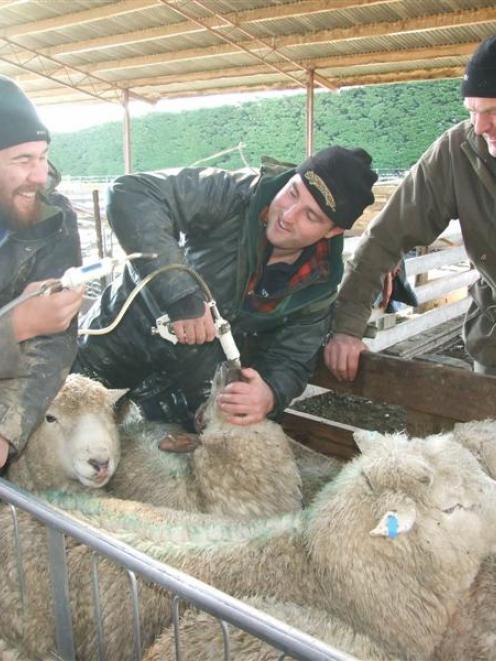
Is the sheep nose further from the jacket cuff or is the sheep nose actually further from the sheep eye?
the sheep eye

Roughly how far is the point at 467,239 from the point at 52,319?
5.89ft

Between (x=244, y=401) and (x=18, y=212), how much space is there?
0.98 metres

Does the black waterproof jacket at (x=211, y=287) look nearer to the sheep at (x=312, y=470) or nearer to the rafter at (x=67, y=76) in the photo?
the sheep at (x=312, y=470)

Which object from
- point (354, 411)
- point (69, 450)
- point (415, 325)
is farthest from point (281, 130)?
point (69, 450)

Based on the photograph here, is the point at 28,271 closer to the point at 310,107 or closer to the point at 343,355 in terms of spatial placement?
the point at 343,355

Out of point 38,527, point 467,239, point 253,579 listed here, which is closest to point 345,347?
point 467,239

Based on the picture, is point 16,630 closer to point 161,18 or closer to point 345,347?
point 345,347

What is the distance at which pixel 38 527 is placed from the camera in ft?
5.89

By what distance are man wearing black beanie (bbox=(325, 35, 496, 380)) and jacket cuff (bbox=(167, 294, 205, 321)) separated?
804mm

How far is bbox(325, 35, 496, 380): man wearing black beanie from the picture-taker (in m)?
2.56

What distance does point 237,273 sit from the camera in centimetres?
245

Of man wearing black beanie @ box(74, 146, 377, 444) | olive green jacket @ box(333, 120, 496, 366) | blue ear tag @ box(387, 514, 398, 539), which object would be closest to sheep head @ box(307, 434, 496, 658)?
blue ear tag @ box(387, 514, 398, 539)

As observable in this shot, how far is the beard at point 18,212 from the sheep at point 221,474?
0.84 m

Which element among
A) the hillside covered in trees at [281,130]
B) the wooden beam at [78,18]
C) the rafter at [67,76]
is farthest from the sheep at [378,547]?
the hillside covered in trees at [281,130]
